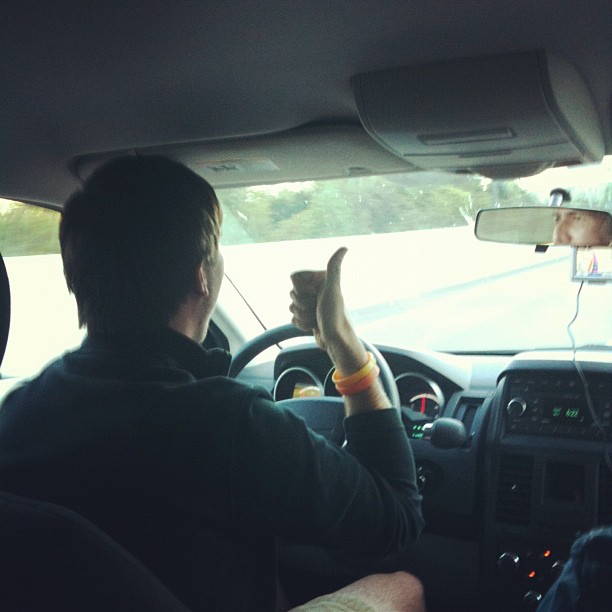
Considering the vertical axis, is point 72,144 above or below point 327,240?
above

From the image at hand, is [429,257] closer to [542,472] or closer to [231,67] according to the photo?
[542,472]

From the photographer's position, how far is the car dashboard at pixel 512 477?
108 inches

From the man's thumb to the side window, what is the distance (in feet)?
4.31

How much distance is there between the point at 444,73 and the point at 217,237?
0.80 meters

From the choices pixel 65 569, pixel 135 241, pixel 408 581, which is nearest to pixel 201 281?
pixel 135 241

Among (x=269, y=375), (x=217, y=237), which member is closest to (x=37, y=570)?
(x=217, y=237)

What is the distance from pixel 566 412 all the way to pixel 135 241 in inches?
67.3

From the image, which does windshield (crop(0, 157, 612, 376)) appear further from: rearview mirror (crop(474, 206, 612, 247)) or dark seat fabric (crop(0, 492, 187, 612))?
dark seat fabric (crop(0, 492, 187, 612))

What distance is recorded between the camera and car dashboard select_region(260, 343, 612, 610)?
275 cm

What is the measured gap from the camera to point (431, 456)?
309 centimetres

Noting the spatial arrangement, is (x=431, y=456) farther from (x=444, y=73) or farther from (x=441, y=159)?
(x=444, y=73)

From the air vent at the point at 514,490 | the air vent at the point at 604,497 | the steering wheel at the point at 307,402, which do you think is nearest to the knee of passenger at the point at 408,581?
the air vent at the point at 514,490

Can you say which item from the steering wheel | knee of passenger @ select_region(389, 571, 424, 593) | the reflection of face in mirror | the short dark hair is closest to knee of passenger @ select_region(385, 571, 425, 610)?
knee of passenger @ select_region(389, 571, 424, 593)

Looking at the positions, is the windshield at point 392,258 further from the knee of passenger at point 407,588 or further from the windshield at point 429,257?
the knee of passenger at point 407,588
